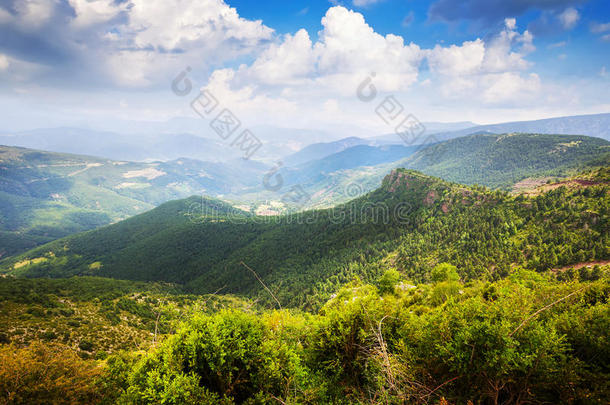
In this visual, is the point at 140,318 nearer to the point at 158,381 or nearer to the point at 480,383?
the point at 158,381

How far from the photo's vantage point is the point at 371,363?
1340cm

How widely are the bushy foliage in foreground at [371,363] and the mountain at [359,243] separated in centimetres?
1040

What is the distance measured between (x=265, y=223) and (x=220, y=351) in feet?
529

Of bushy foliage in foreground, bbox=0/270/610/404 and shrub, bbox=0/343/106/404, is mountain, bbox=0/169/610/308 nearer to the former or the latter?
bushy foliage in foreground, bbox=0/270/610/404

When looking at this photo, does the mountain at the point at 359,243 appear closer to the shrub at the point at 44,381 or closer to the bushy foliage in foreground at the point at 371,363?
the bushy foliage in foreground at the point at 371,363

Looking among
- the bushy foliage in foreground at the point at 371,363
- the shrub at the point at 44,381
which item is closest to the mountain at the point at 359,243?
the bushy foliage in foreground at the point at 371,363

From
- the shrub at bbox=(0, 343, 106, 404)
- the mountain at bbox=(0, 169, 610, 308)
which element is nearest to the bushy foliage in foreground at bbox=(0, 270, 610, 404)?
the shrub at bbox=(0, 343, 106, 404)

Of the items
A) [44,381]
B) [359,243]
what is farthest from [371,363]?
[359,243]

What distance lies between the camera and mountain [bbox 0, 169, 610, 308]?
57500 mm

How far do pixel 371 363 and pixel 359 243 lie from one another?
9466 centimetres

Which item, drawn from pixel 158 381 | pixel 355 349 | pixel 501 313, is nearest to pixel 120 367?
pixel 158 381

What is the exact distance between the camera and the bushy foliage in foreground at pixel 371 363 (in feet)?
34.0

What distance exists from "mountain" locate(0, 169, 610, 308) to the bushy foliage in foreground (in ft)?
34.1

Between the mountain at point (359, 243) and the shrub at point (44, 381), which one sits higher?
the shrub at point (44, 381)
